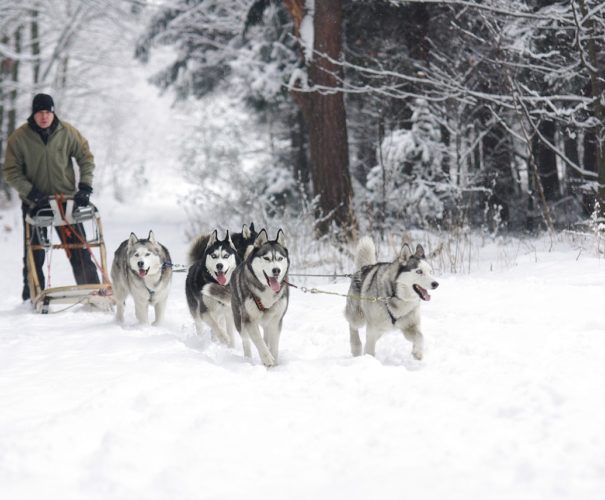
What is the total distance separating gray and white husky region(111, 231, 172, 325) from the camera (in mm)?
5383

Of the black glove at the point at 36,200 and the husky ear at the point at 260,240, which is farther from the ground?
the black glove at the point at 36,200

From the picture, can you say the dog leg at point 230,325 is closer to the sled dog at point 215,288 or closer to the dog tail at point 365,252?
the sled dog at point 215,288

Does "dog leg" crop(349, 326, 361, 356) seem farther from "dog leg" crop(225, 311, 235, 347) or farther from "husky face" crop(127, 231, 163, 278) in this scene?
"husky face" crop(127, 231, 163, 278)

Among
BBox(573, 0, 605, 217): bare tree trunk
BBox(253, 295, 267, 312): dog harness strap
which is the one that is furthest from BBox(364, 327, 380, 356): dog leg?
BBox(573, 0, 605, 217): bare tree trunk

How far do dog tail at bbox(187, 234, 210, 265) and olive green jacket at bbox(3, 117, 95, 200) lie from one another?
1.79 m

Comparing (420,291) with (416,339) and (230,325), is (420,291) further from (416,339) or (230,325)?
(230,325)

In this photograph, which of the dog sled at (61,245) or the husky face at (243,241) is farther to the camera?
the dog sled at (61,245)

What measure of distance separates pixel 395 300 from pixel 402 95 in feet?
19.8

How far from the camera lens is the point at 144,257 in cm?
532

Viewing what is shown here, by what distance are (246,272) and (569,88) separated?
710 cm

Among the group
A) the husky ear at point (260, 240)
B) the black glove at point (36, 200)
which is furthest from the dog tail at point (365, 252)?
the black glove at point (36, 200)

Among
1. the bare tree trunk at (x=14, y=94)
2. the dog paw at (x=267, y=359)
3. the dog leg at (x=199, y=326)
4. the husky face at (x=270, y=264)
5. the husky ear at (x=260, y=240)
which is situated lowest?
the dog paw at (x=267, y=359)

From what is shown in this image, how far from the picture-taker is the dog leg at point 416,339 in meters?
4.17

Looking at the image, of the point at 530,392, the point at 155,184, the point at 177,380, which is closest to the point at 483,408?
the point at 530,392
